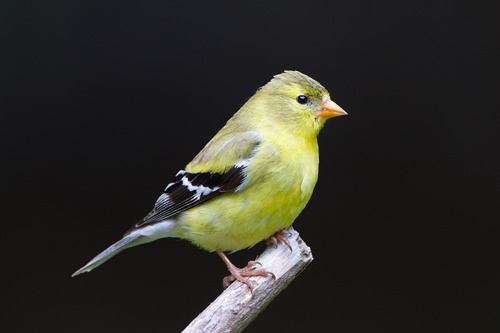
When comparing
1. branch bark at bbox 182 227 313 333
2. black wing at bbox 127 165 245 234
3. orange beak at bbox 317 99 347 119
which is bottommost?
branch bark at bbox 182 227 313 333

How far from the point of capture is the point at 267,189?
5.40 ft

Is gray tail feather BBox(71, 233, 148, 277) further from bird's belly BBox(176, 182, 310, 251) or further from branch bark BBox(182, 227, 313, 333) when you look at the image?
branch bark BBox(182, 227, 313, 333)

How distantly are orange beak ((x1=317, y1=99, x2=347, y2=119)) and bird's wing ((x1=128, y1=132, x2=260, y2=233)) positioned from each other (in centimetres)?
23

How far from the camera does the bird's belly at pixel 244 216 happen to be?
165cm

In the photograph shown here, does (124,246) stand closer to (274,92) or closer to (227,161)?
(227,161)

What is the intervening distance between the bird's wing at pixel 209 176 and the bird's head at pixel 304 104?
14 centimetres

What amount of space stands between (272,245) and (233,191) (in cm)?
23

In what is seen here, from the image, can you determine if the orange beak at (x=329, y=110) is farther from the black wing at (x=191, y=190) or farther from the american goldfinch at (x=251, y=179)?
the black wing at (x=191, y=190)

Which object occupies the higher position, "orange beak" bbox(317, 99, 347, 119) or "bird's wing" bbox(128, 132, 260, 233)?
"bird's wing" bbox(128, 132, 260, 233)

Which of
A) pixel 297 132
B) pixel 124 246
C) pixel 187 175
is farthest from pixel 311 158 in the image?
pixel 124 246

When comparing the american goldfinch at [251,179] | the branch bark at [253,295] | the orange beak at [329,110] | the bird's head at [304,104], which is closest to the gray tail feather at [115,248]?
the american goldfinch at [251,179]

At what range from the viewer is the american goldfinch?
1.66 meters

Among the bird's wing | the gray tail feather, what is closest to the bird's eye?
the bird's wing

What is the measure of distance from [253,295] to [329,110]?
0.65m
